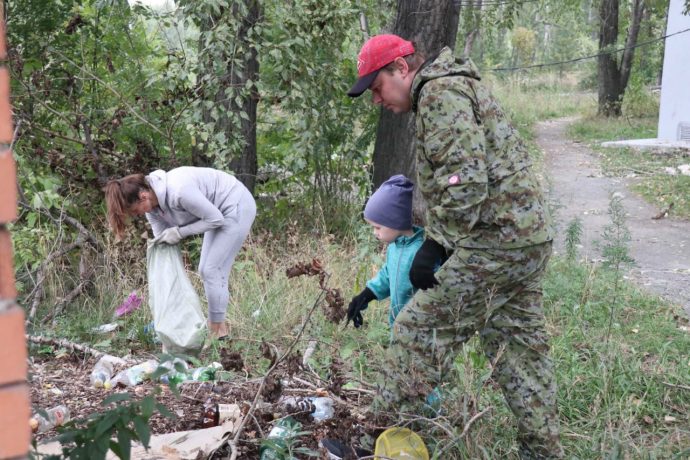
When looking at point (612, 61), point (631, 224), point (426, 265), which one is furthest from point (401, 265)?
point (612, 61)

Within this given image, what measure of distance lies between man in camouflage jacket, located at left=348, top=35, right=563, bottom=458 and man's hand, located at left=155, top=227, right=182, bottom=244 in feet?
7.70

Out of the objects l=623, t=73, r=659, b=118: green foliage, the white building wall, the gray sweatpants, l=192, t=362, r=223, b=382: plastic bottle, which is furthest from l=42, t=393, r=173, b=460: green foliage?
l=623, t=73, r=659, b=118: green foliage

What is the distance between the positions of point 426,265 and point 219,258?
263 centimetres

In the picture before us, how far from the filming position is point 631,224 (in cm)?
877

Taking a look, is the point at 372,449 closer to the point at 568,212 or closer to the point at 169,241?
the point at 169,241

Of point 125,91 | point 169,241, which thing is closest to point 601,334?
point 169,241

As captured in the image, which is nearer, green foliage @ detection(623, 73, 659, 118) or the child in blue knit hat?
the child in blue knit hat

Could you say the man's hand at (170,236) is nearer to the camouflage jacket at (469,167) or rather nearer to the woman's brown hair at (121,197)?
the woman's brown hair at (121,197)

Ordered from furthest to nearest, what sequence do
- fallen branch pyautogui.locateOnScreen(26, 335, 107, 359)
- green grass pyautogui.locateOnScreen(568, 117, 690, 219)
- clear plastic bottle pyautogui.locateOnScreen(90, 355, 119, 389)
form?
green grass pyautogui.locateOnScreen(568, 117, 690, 219) < fallen branch pyautogui.locateOnScreen(26, 335, 107, 359) < clear plastic bottle pyautogui.locateOnScreen(90, 355, 119, 389)

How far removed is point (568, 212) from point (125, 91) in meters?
5.56

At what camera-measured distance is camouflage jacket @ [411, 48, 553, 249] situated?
2779 mm

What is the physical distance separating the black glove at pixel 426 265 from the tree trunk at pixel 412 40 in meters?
3.84

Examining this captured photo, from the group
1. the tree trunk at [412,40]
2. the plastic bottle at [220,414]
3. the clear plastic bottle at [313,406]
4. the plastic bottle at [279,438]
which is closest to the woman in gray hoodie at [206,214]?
the plastic bottle at [220,414]

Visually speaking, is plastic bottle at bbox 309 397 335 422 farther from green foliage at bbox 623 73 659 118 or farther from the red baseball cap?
green foliage at bbox 623 73 659 118
